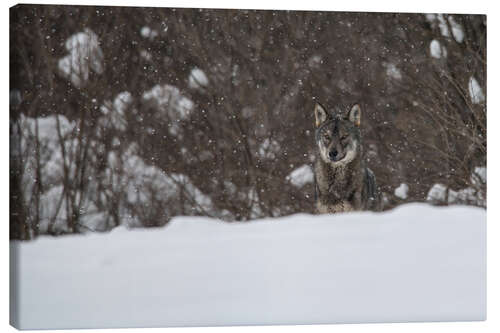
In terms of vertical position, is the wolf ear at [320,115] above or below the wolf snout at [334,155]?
above

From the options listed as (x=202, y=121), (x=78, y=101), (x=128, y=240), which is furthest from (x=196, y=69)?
(x=128, y=240)

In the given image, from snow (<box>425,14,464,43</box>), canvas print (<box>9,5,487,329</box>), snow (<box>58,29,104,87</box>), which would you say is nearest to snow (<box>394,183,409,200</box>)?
canvas print (<box>9,5,487,329</box>)

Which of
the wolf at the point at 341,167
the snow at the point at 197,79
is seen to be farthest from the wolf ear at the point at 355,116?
the snow at the point at 197,79

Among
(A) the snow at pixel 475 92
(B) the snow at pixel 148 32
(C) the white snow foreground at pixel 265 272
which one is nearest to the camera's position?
(C) the white snow foreground at pixel 265 272

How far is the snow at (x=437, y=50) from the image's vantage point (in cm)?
751

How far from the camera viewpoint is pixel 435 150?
7.51 metres

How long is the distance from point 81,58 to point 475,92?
11.2 feet

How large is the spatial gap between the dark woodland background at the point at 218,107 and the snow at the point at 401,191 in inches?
1.4

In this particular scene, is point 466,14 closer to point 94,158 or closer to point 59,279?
point 94,158

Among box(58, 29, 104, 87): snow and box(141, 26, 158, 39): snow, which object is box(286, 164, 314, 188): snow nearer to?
box(141, 26, 158, 39): snow

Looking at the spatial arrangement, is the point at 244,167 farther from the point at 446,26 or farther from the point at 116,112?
the point at 446,26

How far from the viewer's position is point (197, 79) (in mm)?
7211

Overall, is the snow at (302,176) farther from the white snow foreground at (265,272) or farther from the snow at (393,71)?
the snow at (393,71)

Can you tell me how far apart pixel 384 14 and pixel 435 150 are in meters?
1.26
